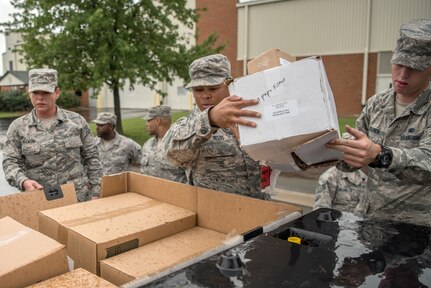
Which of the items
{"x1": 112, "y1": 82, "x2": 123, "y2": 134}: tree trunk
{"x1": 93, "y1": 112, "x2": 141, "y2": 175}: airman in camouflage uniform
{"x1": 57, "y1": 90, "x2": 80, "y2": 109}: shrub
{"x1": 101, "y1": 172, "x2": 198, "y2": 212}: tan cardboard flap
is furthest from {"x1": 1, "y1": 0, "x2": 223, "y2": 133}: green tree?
{"x1": 57, "y1": 90, "x2": 80, "y2": 109}: shrub

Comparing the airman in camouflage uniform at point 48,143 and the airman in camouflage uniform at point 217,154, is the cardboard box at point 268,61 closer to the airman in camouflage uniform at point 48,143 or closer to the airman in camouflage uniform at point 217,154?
the airman in camouflage uniform at point 217,154

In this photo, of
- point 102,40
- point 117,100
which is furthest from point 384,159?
point 117,100

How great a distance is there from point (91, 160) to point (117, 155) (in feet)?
5.13

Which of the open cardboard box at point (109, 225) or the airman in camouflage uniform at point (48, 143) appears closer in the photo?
the open cardboard box at point (109, 225)

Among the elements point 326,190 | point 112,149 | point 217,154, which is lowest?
point 326,190

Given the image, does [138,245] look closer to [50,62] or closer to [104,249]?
[104,249]

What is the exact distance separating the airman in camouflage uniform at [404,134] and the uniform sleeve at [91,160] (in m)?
2.18

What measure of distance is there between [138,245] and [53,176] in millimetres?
1827

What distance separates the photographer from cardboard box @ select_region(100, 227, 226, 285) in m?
1.41

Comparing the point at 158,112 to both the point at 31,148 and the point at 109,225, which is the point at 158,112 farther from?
the point at 109,225

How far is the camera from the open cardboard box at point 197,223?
1396 mm

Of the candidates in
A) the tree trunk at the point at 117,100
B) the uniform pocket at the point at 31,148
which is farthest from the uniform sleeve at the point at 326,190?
the tree trunk at the point at 117,100

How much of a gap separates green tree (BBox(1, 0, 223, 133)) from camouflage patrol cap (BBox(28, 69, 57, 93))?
608 cm

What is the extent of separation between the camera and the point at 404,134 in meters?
1.94
